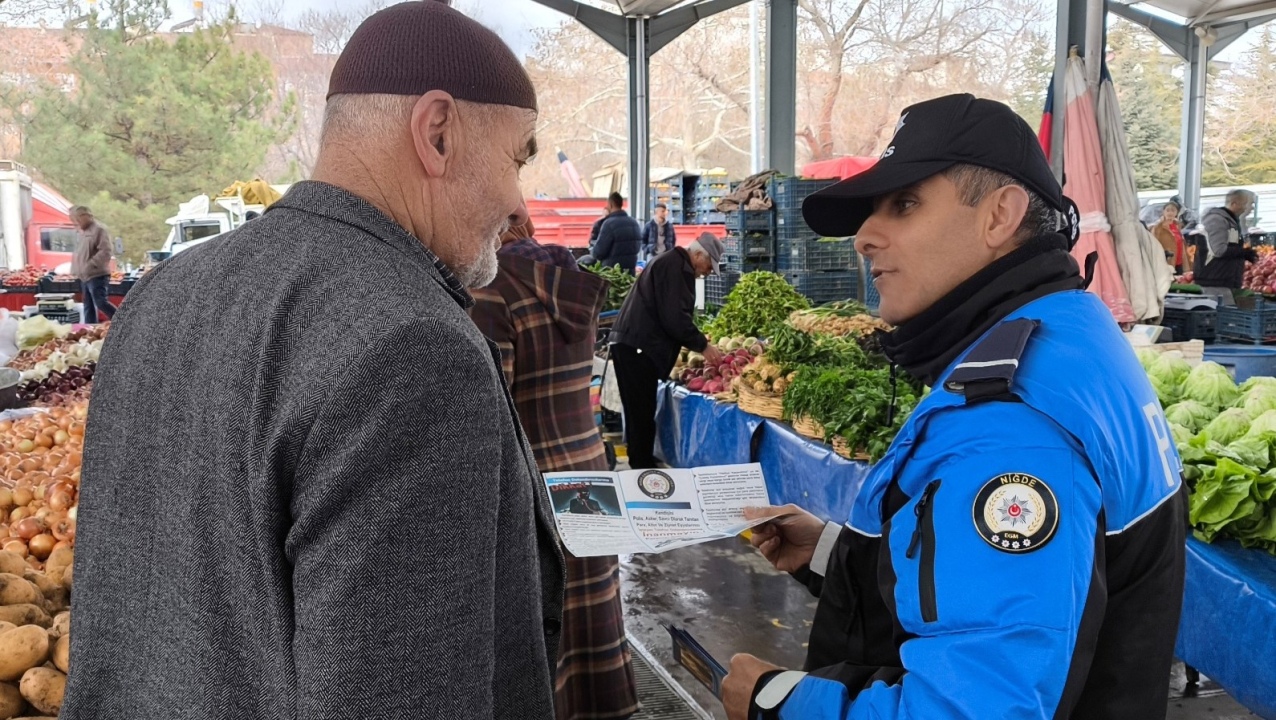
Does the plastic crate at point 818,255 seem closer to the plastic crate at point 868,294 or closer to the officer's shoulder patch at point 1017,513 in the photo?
the plastic crate at point 868,294

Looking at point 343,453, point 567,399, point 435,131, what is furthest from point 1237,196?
point 343,453

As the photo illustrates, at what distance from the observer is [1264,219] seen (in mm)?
20812

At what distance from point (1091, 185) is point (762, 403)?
8.55 ft

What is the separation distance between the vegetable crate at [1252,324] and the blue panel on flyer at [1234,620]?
17.3 ft

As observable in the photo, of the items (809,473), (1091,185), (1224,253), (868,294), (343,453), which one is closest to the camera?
(343,453)

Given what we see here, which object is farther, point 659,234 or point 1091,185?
point 659,234

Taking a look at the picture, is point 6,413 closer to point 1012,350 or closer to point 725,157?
point 1012,350

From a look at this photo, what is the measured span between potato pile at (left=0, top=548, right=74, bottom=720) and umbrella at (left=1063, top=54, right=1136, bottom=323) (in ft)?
19.3

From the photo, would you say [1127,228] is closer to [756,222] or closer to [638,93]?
[756,222]

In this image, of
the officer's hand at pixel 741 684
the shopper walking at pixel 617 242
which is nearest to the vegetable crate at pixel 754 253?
the shopper walking at pixel 617 242

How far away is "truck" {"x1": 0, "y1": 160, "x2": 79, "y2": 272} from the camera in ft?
55.8

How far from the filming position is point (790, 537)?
1.94 meters

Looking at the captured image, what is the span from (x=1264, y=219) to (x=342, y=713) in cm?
2486

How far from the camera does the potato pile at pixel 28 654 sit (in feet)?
6.39
